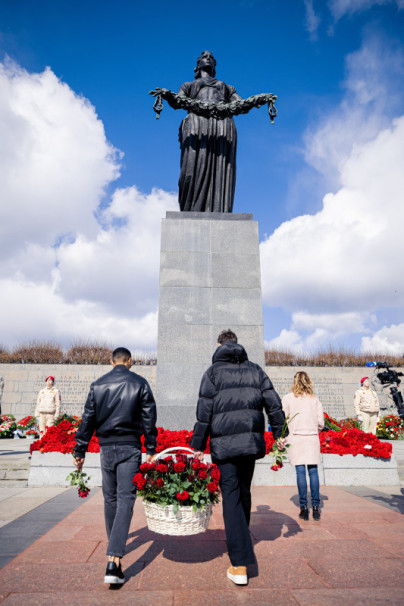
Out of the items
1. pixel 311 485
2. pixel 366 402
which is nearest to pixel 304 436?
pixel 311 485

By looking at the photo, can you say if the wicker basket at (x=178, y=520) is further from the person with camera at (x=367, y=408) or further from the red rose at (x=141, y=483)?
the person with camera at (x=367, y=408)

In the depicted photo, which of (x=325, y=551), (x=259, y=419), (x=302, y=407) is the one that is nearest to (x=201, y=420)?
(x=259, y=419)

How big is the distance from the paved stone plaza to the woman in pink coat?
344 millimetres

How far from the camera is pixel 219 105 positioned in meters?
9.34

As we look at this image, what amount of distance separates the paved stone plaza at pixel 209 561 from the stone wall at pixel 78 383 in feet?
44.5

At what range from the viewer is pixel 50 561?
11.0ft

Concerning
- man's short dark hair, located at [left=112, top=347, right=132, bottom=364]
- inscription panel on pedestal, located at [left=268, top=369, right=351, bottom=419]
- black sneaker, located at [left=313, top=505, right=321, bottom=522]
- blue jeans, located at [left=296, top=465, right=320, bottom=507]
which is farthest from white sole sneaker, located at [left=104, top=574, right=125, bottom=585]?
inscription panel on pedestal, located at [left=268, top=369, right=351, bottom=419]

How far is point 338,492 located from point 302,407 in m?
2.10

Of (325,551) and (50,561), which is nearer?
(50,561)

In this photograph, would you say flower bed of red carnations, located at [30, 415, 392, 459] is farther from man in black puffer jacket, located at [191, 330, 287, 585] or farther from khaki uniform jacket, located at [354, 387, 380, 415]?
khaki uniform jacket, located at [354, 387, 380, 415]

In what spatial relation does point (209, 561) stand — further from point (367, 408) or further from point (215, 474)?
point (367, 408)

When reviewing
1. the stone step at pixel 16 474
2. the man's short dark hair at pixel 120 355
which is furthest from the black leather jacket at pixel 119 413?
the stone step at pixel 16 474

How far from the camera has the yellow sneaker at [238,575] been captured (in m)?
2.86

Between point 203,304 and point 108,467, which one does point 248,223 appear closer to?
point 203,304
